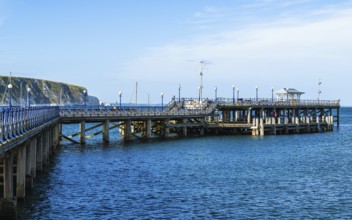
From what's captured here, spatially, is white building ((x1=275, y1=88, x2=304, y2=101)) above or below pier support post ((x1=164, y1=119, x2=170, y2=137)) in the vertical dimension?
above

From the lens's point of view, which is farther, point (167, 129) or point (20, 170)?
point (167, 129)

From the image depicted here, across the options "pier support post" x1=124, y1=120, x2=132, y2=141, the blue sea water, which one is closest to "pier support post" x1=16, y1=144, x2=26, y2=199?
the blue sea water

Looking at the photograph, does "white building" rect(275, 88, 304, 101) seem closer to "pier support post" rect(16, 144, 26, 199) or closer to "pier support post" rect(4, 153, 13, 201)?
"pier support post" rect(16, 144, 26, 199)

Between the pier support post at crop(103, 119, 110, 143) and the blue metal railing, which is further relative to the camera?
the pier support post at crop(103, 119, 110, 143)

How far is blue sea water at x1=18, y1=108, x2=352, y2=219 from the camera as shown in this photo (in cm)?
3359

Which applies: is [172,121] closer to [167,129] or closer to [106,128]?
[167,129]

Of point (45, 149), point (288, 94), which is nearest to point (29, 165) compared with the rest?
point (45, 149)

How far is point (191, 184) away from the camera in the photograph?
4338 centimetres

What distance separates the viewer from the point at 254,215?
32844 mm

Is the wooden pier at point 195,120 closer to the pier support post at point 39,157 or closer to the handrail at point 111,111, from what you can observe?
the handrail at point 111,111

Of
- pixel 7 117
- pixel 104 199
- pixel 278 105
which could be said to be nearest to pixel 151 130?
pixel 278 105

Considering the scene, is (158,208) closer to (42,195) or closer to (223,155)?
(42,195)

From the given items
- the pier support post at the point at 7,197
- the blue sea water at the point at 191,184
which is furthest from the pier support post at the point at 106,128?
the pier support post at the point at 7,197

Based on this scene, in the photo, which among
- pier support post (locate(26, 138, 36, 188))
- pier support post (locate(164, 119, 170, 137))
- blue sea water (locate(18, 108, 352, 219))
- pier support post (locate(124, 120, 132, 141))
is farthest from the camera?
pier support post (locate(164, 119, 170, 137))
